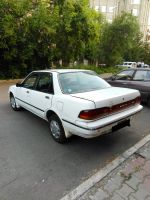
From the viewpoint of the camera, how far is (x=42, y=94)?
179 inches

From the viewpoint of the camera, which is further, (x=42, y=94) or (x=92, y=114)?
(x=42, y=94)

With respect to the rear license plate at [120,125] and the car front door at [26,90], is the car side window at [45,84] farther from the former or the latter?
the rear license plate at [120,125]

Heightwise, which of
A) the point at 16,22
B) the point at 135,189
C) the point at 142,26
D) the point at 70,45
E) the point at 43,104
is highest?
the point at 142,26

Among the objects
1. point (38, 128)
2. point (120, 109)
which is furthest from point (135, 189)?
point (38, 128)

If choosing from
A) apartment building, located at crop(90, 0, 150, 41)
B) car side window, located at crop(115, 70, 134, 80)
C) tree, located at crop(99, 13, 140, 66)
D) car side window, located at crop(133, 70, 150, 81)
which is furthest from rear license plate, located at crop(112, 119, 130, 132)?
apartment building, located at crop(90, 0, 150, 41)

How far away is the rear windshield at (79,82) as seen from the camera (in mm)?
4182

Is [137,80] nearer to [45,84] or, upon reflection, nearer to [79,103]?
[45,84]

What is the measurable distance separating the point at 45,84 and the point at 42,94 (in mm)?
244

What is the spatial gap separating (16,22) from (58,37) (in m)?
3.48

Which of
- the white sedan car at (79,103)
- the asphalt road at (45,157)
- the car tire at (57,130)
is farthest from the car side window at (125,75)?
the car tire at (57,130)

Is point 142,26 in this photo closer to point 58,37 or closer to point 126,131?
point 58,37

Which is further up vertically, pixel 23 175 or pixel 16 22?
pixel 16 22

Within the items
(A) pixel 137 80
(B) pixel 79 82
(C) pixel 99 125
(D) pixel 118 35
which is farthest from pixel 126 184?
(D) pixel 118 35

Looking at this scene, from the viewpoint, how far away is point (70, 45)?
15.8 meters
